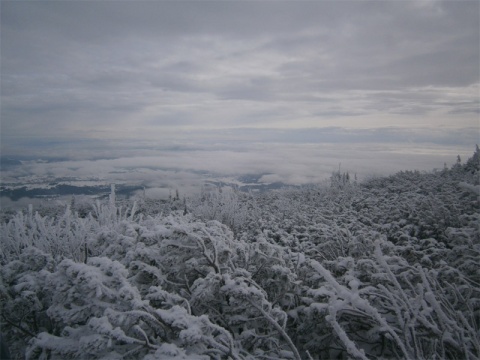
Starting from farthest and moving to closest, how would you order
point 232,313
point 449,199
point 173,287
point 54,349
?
point 449,199 → point 173,287 → point 232,313 → point 54,349

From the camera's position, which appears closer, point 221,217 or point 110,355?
point 110,355

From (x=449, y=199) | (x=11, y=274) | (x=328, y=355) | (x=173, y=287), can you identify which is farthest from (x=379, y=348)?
(x=449, y=199)

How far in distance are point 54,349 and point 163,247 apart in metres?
1.59

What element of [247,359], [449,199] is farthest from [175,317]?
[449,199]

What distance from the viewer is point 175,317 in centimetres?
228

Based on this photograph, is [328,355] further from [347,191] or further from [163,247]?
[347,191]

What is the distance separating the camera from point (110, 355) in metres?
2.20

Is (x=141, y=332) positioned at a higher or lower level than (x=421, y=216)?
higher

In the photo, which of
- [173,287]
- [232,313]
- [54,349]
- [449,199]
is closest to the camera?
[54,349]

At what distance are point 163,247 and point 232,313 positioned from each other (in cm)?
114

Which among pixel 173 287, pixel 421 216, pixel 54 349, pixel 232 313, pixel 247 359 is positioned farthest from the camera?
pixel 421 216

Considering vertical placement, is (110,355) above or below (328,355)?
above

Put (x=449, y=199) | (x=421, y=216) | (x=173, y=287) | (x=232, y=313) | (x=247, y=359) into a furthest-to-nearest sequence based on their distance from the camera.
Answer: (x=449, y=199) < (x=421, y=216) < (x=173, y=287) < (x=232, y=313) < (x=247, y=359)

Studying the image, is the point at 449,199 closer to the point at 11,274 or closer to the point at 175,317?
the point at 175,317
